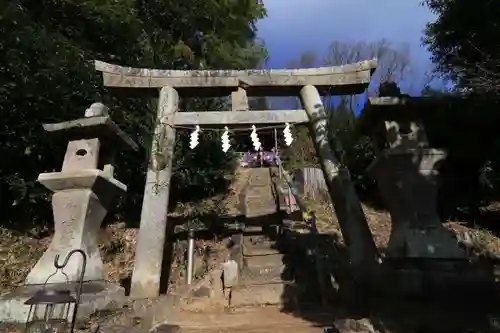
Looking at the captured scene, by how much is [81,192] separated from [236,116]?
3249mm

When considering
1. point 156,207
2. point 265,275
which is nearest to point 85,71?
point 156,207

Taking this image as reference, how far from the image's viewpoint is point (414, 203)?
683 cm

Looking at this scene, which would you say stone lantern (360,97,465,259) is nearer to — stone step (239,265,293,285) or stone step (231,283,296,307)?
stone step (231,283,296,307)

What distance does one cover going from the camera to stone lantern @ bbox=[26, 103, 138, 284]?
6.37 meters

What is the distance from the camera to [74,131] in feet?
23.5

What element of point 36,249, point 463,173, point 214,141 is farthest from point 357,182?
point 36,249

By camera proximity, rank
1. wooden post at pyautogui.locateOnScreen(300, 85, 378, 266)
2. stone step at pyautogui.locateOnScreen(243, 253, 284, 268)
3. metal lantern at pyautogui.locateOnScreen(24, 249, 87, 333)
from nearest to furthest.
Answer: metal lantern at pyautogui.locateOnScreen(24, 249, 87, 333), wooden post at pyautogui.locateOnScreen(300, 85, 378, 266), stone step at pyautogui.locateOnScreen(243, 253, 284, 268)

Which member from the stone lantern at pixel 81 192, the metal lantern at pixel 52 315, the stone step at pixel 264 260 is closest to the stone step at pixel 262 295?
the stone step at pixel 264 260

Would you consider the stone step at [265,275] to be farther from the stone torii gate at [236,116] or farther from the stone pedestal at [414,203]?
the stone pedestal at [414,203]

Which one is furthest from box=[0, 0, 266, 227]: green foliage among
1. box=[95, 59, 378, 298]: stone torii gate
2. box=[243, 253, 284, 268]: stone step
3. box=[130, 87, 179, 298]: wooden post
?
box=[243, 253, 284, 268]: stone step

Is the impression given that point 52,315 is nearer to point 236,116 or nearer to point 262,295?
point 262,295

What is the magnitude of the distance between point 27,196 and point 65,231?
488 centimetres

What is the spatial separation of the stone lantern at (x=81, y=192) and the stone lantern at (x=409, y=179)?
174 inches

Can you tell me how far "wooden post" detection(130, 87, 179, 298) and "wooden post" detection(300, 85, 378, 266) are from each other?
2.73 m
